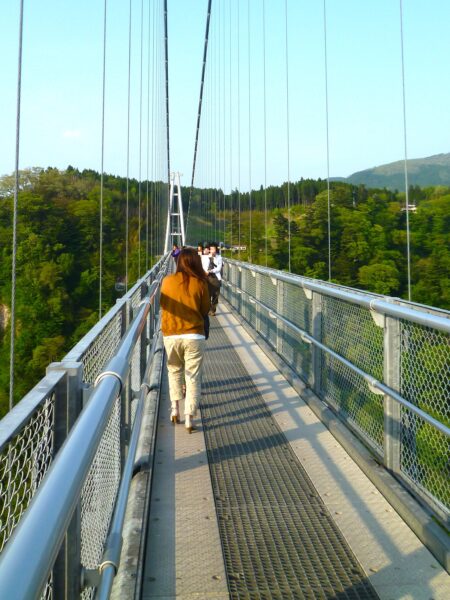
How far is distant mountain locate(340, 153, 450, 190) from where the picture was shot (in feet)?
28.6

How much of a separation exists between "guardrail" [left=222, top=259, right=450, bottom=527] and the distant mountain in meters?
3.46

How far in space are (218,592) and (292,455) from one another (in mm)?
1568

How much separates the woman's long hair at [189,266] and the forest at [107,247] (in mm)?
3429

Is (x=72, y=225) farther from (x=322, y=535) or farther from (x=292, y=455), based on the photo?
(x=322, y=535)

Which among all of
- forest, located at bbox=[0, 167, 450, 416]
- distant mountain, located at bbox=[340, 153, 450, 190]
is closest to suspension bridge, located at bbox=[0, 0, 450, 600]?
forest, located at bbox=[0, 167, 450, 416]

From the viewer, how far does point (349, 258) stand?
10.0 metres

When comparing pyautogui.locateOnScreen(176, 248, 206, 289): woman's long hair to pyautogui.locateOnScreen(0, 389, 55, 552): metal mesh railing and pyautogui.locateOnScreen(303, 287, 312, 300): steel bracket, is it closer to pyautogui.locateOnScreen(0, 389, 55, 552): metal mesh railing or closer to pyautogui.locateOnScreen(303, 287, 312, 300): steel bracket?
pyautogui.locateOnScreen(303, 287, 312, 300): steel bracket

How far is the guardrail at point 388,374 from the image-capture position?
9.30 feet

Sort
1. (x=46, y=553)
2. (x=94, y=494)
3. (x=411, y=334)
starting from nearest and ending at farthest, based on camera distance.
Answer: (x=46, y=553)
(x=94, y=494)
(x=411, y=334)

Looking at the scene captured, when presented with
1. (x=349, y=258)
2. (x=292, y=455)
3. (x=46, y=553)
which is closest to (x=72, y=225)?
(x=349, y=258)

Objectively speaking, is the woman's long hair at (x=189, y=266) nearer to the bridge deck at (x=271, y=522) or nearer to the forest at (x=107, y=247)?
the bridge deck at (x=271, y=522)

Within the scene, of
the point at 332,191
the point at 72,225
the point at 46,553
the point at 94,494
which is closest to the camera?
the point at 46,553

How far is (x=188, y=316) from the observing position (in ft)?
14.1

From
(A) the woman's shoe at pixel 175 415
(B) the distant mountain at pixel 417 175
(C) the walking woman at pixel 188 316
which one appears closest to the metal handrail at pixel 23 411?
(C) the walking woman at pixel 188 316
